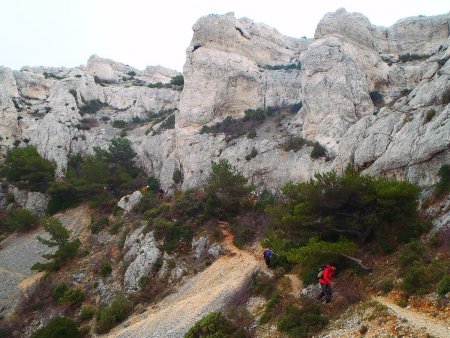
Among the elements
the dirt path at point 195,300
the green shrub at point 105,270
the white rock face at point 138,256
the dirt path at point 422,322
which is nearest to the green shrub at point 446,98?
the dirt path at point 195,300

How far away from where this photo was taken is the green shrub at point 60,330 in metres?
21.0

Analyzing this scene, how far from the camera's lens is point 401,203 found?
17.1 metres

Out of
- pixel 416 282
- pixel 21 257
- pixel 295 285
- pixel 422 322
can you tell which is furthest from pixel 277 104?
pixel 422 322

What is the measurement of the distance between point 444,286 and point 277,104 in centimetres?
3868

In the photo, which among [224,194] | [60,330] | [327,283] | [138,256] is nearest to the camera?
[327,283]

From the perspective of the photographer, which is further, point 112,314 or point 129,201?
point 129,201

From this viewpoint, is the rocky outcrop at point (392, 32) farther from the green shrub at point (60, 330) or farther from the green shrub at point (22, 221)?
the green shrub at point (60, 330)

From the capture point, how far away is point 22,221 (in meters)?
38.9

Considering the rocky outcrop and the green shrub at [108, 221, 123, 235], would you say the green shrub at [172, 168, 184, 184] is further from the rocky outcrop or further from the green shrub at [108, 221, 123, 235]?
the rocky outcrop

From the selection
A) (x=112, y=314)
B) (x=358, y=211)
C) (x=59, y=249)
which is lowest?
(x=112, y=314)

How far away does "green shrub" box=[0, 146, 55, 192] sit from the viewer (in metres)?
44.3

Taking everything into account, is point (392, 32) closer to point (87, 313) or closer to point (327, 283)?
point (327, 283)

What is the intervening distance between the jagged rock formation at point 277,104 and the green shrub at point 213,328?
1509cm

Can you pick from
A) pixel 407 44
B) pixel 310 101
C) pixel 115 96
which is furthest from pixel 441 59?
pixel 115 96
